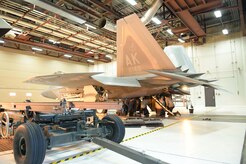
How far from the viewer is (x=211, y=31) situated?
1677 centimetres

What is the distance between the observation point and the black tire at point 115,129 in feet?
11.2

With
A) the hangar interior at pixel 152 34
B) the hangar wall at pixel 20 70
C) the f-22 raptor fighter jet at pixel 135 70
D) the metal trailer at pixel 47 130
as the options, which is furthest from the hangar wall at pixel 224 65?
the hangar wall at pixel 20 70

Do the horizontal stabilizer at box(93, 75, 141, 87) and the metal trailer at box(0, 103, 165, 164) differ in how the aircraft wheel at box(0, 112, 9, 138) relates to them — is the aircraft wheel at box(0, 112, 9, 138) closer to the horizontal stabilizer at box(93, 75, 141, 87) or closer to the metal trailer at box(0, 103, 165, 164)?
the metal trailer at box(0, 103, 165, 164)

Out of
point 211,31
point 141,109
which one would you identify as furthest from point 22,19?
point 211,31

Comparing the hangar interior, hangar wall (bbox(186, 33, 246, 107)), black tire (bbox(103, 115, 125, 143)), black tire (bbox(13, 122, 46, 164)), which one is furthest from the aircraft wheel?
hangar wall (bbox(186, 33, 246, 107))

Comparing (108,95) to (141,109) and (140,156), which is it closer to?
(141,109)

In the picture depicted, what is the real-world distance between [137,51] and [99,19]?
6026 millimetres

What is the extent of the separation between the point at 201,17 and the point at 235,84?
6234 mm

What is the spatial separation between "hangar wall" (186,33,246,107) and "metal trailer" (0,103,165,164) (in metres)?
14.5

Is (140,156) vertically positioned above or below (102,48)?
below

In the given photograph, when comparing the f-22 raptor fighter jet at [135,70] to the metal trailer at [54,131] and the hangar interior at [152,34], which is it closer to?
the hangar interior at [152,34]

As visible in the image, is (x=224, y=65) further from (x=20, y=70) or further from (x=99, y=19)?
(x=20, y=70)

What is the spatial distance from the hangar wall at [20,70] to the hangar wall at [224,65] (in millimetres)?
14838

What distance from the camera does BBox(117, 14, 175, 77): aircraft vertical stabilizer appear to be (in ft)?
21.1
